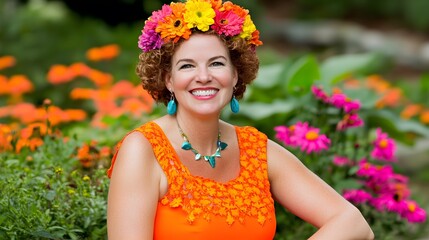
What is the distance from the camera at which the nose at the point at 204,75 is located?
9.74 ft

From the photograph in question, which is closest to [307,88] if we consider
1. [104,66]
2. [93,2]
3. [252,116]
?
[252,116]

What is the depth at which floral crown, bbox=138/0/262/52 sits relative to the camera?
2984mm

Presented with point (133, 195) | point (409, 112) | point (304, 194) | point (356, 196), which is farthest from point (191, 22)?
point (409, 112)

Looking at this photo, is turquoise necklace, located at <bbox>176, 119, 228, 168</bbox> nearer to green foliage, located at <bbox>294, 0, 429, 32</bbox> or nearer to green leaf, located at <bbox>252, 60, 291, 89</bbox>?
green leaf, located at <bbox>252, 60, 291, 89</bbox>

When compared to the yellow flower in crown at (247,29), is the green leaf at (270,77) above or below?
below

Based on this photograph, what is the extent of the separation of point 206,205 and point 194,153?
0.19 metres

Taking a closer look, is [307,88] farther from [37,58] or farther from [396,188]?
[37,58]

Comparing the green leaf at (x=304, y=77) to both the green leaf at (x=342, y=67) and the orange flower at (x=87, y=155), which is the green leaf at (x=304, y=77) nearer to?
the green leaf at (x=342, y=67)

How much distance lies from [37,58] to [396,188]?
447 cm

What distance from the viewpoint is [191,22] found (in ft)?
9.77

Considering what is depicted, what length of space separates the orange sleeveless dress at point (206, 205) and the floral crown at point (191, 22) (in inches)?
11.5

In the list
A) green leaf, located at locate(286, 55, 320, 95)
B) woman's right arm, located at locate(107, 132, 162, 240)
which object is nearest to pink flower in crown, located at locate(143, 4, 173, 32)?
woman's right arm, located at locate(107, 132, 162, 240)

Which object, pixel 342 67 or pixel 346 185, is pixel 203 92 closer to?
pixel 346 185

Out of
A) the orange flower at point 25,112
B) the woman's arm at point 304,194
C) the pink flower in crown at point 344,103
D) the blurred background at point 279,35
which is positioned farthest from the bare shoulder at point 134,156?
the blurred background at point 279,35
